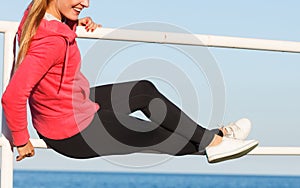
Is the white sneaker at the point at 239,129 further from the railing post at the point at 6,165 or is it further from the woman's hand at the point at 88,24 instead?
the railing post at the point at 6,165

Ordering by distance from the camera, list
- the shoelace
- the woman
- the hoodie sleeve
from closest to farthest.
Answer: the hoodie sleeve, the woman, the shoelace

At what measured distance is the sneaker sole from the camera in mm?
2301

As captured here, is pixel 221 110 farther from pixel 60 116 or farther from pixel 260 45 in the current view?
pixel 60 116

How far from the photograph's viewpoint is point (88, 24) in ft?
7.71

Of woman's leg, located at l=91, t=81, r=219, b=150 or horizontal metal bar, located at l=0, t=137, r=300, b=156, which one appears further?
horizontal metal bar, located at l=0, t=137, r=300, b=156

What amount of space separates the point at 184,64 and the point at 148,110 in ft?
0.59

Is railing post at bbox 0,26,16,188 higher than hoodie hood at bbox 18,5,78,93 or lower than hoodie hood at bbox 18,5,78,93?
lower

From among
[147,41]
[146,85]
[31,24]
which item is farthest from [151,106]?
[31,24]

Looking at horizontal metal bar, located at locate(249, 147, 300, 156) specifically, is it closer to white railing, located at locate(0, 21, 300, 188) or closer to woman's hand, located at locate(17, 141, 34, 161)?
white railing, located at locate(0, 21, 300, 188)

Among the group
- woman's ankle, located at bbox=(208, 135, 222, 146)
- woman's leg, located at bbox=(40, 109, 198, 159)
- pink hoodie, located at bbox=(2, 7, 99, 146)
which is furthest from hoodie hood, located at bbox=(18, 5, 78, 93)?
woman's ankle, located at bbox=(208, 135, 222, 146)

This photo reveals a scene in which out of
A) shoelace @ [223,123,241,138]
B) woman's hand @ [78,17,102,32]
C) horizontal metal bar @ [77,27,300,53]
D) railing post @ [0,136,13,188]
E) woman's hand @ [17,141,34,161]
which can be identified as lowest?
railing post @ [0,136,13,188]

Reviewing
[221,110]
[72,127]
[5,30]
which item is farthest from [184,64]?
[5,30]

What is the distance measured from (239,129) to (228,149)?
0.44 ft

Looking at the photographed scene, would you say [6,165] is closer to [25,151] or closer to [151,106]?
[25,151]
